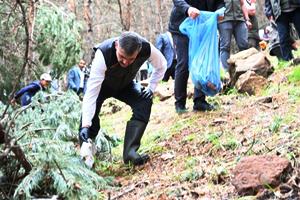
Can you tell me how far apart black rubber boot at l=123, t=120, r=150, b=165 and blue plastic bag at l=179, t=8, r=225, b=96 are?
3.02ft

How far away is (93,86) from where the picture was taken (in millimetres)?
4055

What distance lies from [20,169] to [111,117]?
462 centimetres

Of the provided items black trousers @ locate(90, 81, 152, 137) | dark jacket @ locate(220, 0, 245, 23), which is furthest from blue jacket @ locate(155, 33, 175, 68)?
black trousers @ locate(90, 81, 152, 137)

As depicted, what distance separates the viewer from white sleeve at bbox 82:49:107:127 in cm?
402

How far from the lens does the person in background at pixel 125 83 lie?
3965mm

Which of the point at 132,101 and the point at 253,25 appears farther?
the point at 253,25

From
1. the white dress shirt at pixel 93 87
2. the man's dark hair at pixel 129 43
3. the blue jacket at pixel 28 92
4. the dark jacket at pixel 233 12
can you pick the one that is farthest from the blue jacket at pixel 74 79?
the man's dark hair at pixel 129 43

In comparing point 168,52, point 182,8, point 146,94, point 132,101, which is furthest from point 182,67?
point 168,52

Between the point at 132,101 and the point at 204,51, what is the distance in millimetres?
1018

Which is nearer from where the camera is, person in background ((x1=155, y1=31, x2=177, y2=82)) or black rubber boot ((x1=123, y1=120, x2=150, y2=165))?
black rubber boot ((x1=123, y1=120, x2=150, y2=165))

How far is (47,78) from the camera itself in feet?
25.0

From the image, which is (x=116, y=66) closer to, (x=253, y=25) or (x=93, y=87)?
(x=93, y=87)

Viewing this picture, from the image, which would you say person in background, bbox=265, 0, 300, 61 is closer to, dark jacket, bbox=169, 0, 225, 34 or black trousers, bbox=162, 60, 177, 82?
dark jacket, bbox=169, 0, 225, 34

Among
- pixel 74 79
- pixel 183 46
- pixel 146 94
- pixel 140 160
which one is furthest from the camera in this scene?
pixel 74 79
